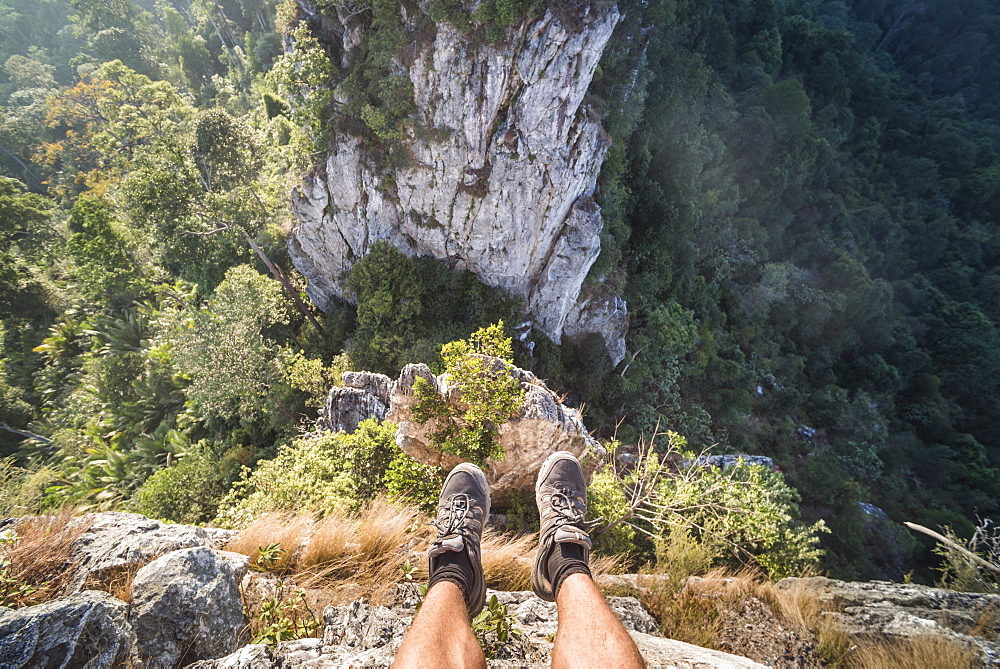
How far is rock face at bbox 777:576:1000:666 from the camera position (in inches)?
139

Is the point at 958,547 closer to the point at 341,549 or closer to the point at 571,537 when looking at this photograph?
the point at 571,537

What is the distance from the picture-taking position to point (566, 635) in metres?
2.44

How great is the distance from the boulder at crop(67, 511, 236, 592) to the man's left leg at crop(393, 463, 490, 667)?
2176 mm

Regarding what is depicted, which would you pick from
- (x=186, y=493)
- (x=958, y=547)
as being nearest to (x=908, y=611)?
(x=958, y=547)

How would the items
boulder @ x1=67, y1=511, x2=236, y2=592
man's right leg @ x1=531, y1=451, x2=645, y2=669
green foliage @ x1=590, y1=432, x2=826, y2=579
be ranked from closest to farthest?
man's right leg @ x1=531, y1=451, x2=645, y2=669
boulder @ x1=67, y1=511, x2=236, y2=592
green foliage @ x1=590, y1=432, x2=826, y2=579

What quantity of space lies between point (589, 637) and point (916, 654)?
3.16 metres

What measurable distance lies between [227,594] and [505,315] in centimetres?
1114

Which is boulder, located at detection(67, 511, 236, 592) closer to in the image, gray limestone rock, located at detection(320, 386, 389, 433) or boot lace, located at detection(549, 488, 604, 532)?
boot lace, located at detection(549, 488, 604, 532)

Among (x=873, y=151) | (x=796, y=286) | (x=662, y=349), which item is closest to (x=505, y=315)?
(x=662, y=349)

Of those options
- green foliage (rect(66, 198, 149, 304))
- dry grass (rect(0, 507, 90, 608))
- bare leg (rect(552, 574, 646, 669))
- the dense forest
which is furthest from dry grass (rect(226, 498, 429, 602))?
green foliage (rect(66, 198, 149, 304))

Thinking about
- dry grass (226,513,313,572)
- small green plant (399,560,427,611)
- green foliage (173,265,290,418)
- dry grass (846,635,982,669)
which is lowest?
dry grass (846,635,982,669)

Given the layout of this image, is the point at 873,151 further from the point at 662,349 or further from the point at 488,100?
the point at 488,100

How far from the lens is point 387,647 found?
8.59 ft

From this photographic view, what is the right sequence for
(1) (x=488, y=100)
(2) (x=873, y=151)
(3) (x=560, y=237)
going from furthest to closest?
(2) (x=873, y=151) → (3) (x=560, y=237) → (1) (x=488, y=100)
